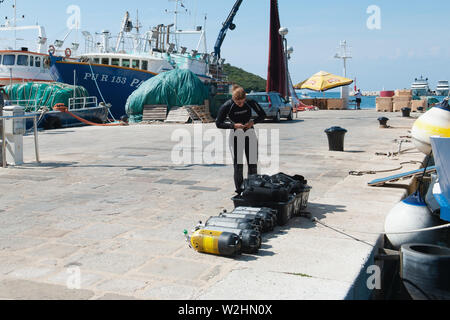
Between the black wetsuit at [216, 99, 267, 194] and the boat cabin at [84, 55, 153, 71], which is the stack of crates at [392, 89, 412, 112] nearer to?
the boat cabin at [84, 55, 153, 71]

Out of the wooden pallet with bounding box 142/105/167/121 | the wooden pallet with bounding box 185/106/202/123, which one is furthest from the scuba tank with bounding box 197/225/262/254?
the wooden pallet with bounding box 142/105/167/121

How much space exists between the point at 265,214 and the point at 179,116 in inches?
808

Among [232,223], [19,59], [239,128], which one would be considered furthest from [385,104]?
[232,223]

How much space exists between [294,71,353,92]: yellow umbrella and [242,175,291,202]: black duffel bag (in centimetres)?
3813

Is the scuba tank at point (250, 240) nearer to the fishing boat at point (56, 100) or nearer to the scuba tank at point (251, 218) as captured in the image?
the scuba tank at point (251, 218)

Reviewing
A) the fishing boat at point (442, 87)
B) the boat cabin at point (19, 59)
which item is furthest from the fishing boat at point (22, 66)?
the fishing boat at point (442, 87)

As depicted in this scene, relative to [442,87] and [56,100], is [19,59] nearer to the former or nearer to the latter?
[56,100]

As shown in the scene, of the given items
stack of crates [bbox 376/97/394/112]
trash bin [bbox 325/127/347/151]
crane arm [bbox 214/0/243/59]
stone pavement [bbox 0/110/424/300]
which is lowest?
Answer: stone pavement [bbox 0/110/424/300]

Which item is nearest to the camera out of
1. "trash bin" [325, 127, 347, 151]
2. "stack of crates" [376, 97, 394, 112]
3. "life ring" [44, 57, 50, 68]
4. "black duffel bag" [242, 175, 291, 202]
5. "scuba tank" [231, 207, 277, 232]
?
"scuba tank" [231, 207, 277, 232]

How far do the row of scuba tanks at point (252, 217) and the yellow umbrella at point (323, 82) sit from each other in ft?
124

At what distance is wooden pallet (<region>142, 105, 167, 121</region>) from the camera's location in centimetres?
2569
